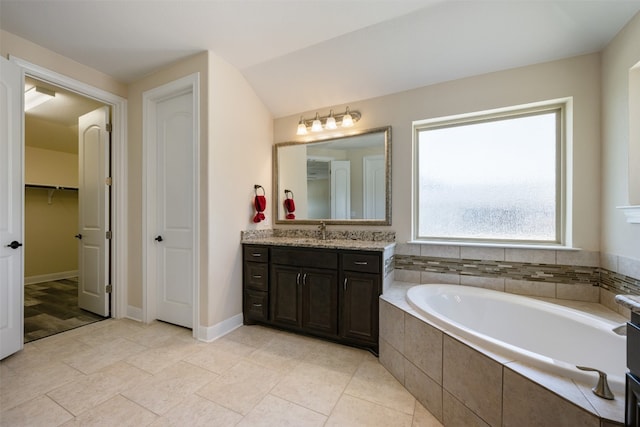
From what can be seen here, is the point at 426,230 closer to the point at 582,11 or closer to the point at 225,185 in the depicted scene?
the point at 582,11

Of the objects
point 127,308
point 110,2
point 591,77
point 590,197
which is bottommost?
point 127,308

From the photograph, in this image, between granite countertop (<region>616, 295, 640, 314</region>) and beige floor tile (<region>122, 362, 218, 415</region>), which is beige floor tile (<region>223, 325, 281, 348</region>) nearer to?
beige floor tile (<region>122, 362, 218, 415</region>)

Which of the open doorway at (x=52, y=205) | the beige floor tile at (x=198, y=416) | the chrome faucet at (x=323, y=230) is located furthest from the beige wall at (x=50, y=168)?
the beige floor tile at (x=198, y=416)

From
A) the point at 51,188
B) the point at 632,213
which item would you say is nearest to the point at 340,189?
the point at 632,213

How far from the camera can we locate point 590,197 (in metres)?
1.89

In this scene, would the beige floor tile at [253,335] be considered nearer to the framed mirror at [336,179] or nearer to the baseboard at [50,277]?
the framed mirror at [336,179]

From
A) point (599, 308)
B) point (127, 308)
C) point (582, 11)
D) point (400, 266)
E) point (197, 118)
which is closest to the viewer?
point (582, 11)

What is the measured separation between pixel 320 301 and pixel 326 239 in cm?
69

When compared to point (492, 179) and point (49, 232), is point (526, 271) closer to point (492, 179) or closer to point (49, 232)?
point (492, 179)

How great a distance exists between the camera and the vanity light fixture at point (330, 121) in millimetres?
2629

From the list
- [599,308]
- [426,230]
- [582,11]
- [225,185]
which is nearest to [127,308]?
[225,185]

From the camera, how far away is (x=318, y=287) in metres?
2.24

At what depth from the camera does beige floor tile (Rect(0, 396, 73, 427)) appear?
4.34 feet

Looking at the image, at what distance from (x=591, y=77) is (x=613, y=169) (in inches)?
28.1
